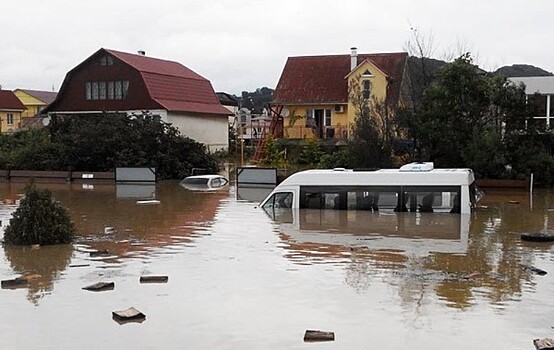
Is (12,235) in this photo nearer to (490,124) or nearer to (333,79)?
(490,124)

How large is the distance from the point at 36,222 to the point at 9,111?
75.8 metres

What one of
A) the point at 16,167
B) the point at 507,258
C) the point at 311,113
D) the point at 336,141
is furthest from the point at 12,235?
the point at 311,113

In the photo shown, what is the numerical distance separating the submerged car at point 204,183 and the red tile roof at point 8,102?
181ft

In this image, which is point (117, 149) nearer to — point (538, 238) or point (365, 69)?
point (365, 69)

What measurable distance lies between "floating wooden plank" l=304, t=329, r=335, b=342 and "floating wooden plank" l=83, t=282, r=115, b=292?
4.75 meters

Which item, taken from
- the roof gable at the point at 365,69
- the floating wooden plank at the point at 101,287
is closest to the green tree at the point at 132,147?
the roof gable at the point at 365,69

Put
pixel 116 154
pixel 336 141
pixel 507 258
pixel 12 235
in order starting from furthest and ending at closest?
pixel 336 141, pixel 116 154, pixel 12 235, pixel 507 258

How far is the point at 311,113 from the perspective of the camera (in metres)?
56.1

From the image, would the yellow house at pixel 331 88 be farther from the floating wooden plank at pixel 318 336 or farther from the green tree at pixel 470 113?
the floating wooden plank at pixel 318 336

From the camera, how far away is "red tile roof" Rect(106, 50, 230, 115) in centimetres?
5447

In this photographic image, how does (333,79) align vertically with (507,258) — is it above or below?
above

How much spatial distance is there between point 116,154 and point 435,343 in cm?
3645

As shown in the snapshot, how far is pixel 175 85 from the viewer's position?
57.4 meters

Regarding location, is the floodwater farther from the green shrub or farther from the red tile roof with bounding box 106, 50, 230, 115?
the red tile roof with bounding box 106, 50, 230, 115
